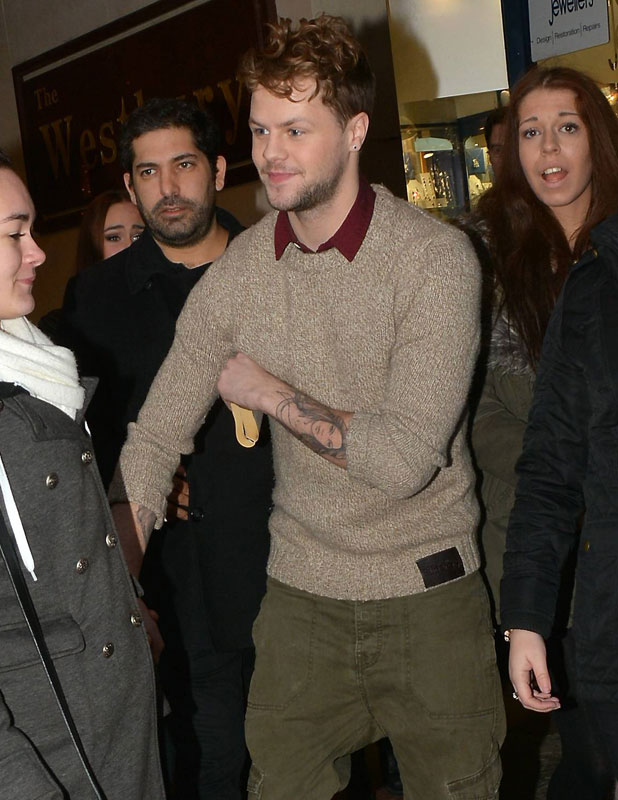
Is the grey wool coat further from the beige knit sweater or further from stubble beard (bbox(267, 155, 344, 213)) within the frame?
stubble beard (bbox(267, 155, 344, 213))

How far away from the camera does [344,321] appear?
231cm

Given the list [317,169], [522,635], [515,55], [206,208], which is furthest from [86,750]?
[515,55]

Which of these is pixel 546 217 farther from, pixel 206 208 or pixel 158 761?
pixel 158 761

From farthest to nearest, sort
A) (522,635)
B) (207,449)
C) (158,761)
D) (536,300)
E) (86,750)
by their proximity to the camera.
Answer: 1. (207,449)
2. (536,300)
3. (522,635)
4. (158,761)
5. (86,750)

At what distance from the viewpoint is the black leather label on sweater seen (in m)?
2.37

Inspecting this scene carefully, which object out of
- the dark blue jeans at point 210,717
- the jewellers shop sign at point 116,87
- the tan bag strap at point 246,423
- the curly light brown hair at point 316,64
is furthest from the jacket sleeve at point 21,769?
the jewellers shop sign at point 116,87

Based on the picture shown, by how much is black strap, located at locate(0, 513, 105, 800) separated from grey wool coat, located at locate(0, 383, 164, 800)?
1 cm

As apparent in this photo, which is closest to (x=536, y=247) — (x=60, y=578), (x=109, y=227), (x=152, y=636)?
(x=152, y=636)

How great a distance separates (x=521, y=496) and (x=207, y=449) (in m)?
1.13

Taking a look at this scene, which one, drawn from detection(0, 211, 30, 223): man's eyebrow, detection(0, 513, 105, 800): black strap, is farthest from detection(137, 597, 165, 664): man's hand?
detection(0, 211, 30, 223): man's eyebrow

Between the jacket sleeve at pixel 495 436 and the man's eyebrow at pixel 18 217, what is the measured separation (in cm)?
138

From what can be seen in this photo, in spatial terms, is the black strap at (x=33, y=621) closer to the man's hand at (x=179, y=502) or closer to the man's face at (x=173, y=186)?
the man's hand at (x=179, y=502)

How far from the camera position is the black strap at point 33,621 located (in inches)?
63.9

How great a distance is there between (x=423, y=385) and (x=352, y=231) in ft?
1.21
